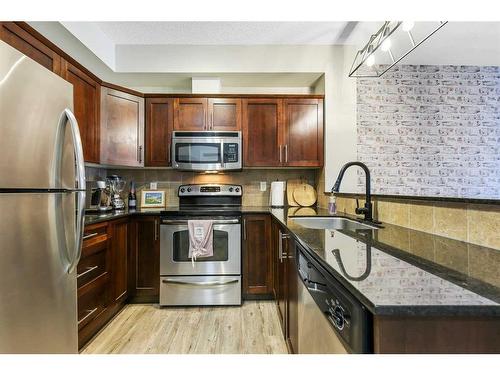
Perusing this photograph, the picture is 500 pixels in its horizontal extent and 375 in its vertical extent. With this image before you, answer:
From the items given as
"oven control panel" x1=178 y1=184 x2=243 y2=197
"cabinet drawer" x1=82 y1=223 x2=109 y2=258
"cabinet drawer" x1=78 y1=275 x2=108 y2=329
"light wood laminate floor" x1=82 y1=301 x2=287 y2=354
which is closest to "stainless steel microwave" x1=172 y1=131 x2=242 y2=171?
"oven control panel" x1=178 y1=184 x2=243 y2=197

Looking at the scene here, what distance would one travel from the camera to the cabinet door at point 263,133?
2975 millimetres

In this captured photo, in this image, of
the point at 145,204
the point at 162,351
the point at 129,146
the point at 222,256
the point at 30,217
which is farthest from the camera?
the point at 145,204

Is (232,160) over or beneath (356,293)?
over

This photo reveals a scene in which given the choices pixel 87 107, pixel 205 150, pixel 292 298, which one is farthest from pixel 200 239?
pixel 87 107

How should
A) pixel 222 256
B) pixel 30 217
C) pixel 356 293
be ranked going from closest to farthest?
pixel 356 293 < pixel 30 217 < pixel 222 256

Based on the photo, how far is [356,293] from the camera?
2.12 ft

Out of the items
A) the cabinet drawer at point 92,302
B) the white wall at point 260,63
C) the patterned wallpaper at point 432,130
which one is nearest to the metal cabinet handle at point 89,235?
the cabinet drawer at point 92,302

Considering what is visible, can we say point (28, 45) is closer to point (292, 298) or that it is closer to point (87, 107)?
point (87, 107)

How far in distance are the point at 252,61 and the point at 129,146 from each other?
5.18 ft

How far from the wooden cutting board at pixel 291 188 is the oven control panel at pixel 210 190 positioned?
1.84 ft

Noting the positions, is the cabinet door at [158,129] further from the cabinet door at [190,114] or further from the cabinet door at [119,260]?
the cabinet door at [119,260]

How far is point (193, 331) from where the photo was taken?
2168mm
